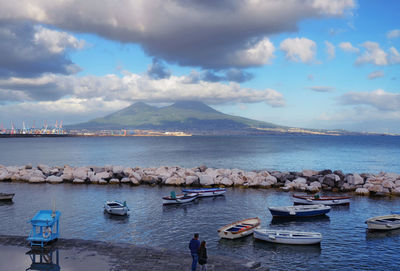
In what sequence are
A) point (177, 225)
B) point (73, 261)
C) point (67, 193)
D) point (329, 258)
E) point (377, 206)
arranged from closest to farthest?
point (73, 261) → point (329, 258) → point (177, 225) → point (377, 206) → point (67, 193)

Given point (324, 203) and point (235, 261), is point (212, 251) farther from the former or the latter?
point (324, 203)

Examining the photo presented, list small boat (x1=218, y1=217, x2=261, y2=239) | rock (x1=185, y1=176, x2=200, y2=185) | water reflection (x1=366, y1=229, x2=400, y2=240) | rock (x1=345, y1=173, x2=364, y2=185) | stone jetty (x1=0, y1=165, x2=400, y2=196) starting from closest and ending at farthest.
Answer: small boat (x1=218, y1=217, x2=261, y2=239), water reflection (x1=366, y1=229, x2=400, y2=240), stone jetty (x1=0, y1=165, x2=400, y2=196), rock (x1=345, y1=173, x2=364, y2=185), rock (x1=185, y1=176, x2=200, y2=185)

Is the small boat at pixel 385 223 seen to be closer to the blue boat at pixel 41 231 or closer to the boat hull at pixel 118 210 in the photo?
the boat hull at pixel 118 210

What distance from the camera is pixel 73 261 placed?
1791 cm

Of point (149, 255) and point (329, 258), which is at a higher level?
point (149, 255)

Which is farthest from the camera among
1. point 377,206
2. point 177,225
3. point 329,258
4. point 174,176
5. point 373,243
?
point 174,176

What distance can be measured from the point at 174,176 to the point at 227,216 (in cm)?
1942

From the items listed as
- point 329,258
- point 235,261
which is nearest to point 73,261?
point 235,261

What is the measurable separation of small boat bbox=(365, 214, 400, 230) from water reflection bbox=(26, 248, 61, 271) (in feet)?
83.0

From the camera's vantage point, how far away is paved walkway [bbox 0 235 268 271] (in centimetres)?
1711

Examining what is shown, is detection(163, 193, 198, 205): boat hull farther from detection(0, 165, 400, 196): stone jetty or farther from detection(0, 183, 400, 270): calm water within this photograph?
detection(0, 165, 400, 196): stone jetty

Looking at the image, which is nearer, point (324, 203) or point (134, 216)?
point (134, 216)

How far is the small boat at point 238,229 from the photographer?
2554 centimetres

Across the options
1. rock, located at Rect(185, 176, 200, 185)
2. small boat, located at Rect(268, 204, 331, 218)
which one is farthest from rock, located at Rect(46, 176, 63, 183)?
small boat, located at Rect(268, 204, 331, 218)
